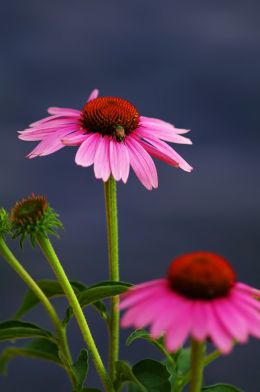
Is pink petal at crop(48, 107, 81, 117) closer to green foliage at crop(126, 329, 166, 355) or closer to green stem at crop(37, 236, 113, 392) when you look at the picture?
green stem at crop(37, 236, 113, 392)

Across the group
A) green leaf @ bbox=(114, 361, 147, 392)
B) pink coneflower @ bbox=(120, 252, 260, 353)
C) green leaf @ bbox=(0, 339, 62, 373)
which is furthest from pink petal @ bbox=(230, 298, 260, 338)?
green leaf @ bbox=(0, 339, 62, 373)

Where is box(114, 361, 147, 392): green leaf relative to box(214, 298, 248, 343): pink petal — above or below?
below

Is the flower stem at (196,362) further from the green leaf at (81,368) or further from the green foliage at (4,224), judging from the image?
the green foliage at (4,224)

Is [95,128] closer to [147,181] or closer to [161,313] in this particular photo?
[147,181]

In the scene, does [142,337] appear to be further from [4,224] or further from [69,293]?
[4,224]

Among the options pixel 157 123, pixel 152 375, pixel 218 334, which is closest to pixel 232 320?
pixel 218 334

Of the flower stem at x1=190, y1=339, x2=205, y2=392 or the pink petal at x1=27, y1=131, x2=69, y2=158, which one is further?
the pink petal at x1=27, y1=131, x2=69, y2=158

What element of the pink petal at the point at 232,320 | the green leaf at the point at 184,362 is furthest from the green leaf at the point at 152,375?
the pink petal at the point at 232,320
